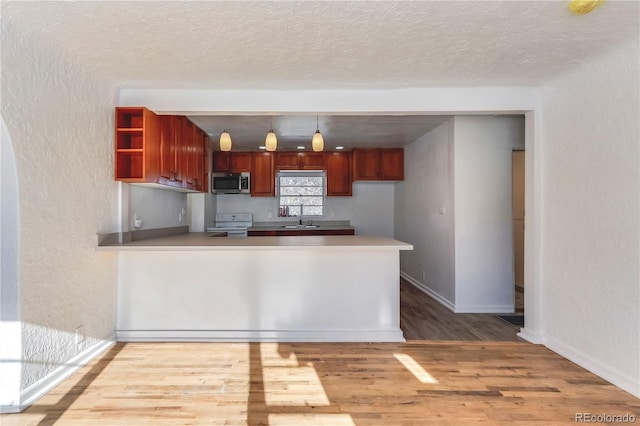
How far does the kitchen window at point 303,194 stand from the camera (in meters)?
6.02

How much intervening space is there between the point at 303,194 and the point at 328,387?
4243mm

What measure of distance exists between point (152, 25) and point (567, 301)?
11.2 feet

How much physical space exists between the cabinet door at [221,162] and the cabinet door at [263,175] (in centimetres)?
42

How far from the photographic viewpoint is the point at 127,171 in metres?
2.87

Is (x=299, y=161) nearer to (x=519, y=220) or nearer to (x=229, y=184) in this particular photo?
(x=229, y=184)

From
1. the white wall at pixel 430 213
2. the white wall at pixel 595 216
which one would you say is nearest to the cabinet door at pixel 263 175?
the white wall at pixel 430 213

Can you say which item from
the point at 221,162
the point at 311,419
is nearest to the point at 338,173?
the point at 221,162

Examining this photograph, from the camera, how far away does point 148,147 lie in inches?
109

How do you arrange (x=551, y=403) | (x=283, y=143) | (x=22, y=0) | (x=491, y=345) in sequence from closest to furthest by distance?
(x=22, y=0), (x=551, y=403), (x=491, y=345), (x=283, y=143)

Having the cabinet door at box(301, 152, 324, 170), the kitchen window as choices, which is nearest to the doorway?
the cabinet door at box(301, 152, 324, 170)

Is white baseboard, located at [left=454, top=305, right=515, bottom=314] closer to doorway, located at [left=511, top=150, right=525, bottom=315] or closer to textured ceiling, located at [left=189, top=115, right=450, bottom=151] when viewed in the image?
doorway, located at [left=511, top=150, right=525, bottom=315]

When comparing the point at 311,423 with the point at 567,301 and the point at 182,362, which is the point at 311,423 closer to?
the point at 182,362

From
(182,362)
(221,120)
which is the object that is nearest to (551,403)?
(182,362)

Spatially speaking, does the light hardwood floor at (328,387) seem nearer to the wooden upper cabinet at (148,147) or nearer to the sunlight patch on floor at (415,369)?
the sunlight patch on floor at (415,369)
